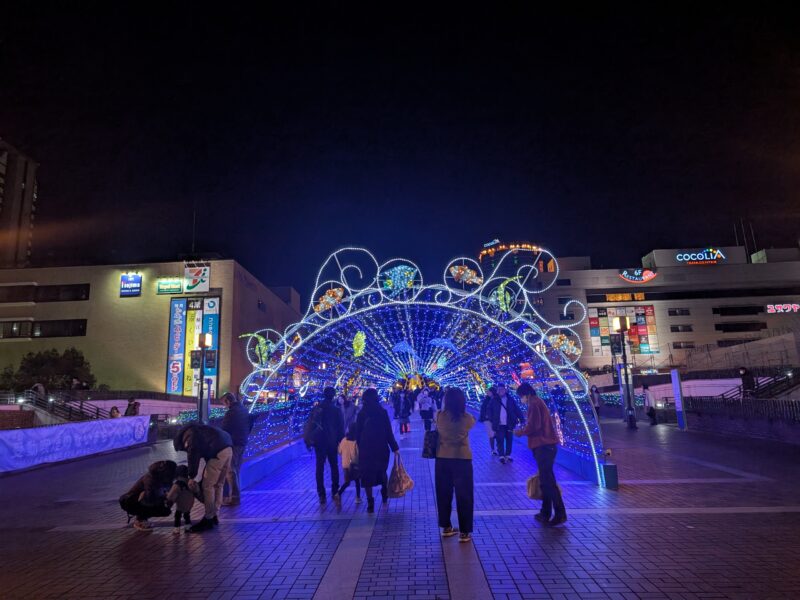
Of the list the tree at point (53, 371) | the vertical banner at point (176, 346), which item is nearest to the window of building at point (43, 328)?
the tree at point (53, 371)

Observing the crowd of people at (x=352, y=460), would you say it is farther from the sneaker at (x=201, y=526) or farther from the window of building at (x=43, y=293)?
the window of building at (x=43, y=293)

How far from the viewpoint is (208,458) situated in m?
5.86

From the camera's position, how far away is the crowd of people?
5.15 metres

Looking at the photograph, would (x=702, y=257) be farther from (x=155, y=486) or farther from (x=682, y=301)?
(x=155, y=486)

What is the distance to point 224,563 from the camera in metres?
4.57

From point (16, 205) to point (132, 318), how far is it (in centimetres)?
5200

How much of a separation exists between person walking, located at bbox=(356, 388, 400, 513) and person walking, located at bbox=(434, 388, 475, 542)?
1.24 m

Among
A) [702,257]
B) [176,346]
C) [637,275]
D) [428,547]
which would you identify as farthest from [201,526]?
[702,257]

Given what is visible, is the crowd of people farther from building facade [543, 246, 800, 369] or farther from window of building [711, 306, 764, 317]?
window of building [711, 306, 764, 317]

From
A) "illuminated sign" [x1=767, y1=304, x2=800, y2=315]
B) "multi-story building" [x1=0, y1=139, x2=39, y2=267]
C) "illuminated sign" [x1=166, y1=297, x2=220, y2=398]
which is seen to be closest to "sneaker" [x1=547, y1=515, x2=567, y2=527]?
"illuminated sign" [x1=166, y1=297, x2=220, y2=398]

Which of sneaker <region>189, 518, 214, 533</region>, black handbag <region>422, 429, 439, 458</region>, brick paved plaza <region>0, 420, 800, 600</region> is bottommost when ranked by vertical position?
brick paved plaza <region>0, 420, 800, 600</region>

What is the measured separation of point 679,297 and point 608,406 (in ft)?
147

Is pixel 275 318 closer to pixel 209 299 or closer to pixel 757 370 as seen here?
pixel 209 299

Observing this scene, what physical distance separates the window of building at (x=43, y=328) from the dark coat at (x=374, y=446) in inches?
1799
